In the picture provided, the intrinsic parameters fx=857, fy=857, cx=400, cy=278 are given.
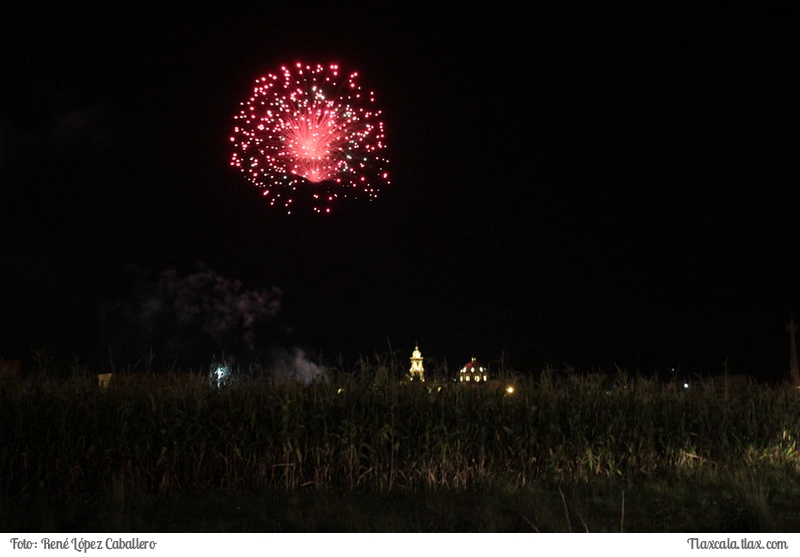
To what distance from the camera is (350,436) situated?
521 inches

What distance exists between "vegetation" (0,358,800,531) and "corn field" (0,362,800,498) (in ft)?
0.10

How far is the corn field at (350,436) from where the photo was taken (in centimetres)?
1249

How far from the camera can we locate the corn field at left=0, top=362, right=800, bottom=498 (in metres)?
12.5

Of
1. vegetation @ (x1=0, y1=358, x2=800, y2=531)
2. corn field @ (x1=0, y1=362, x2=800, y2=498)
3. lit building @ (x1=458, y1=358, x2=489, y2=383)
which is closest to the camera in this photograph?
vegetation @ (x1=0, y1=358, x2=800, y2=531)

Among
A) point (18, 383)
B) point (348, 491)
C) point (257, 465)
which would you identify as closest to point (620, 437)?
point (348, 491)

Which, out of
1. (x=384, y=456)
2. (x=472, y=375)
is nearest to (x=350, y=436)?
(x=384, y=456)

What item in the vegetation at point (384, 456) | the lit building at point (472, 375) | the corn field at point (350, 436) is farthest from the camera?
the lit building at point (472, 375)

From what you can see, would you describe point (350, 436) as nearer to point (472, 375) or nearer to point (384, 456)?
point (384, 456)

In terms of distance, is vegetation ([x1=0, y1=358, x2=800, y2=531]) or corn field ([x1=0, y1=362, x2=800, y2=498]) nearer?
vegetation ([x1=0, y1=358, x2=800, y2=531])

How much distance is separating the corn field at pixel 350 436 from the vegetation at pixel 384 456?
0.03m

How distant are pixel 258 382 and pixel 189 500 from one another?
2.97 metres

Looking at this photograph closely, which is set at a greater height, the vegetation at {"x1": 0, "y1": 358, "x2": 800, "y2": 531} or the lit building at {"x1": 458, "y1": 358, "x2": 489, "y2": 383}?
the lit building at {"x1": 458, "y1": 358, "x2": 489, "y2": 383}

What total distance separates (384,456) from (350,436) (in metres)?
0.66

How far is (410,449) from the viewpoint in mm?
13656
